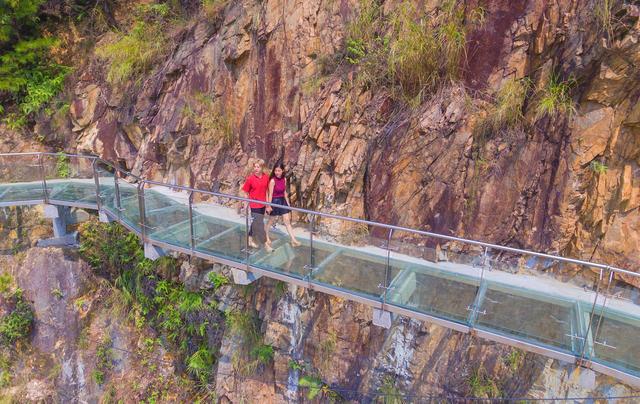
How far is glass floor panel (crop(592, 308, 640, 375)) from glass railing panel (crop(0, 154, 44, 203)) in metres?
9.15

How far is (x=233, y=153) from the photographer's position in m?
8.12

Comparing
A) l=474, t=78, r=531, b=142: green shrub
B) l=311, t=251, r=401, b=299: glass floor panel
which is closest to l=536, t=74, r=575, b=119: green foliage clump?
l=474, t=78, r=531, b=142: green shrub

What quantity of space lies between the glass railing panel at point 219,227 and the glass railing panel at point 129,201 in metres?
1.17

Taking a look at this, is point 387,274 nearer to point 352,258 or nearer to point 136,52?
point 352,258

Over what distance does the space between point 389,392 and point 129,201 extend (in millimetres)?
5181

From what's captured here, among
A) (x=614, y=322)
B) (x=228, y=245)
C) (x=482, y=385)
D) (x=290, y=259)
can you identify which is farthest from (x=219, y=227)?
(x=614, y=322)

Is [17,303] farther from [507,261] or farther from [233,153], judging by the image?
[507,261]

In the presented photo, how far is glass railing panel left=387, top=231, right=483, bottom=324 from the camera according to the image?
14.7 ft

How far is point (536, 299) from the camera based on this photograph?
4.32 metres

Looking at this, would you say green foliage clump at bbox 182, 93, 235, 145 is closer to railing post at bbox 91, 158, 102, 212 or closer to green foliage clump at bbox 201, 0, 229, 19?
green foliage clump at bbox 201, 0, 229, 19

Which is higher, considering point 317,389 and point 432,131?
point 432,131

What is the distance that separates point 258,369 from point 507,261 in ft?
16.8

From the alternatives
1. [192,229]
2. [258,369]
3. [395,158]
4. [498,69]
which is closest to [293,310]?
[258,369]

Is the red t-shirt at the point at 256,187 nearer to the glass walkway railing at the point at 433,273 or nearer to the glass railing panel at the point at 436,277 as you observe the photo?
the glass walkway railing at the point at 433,273
